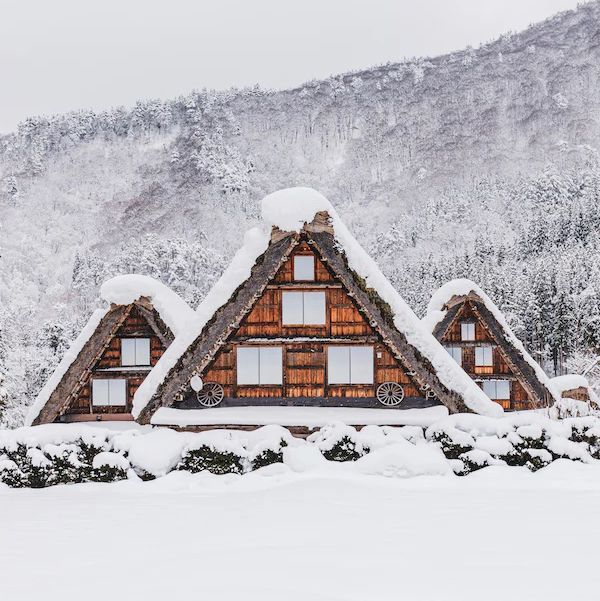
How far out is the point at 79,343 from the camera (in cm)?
2197

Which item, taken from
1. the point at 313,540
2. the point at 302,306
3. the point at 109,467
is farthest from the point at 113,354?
the point at 313,540

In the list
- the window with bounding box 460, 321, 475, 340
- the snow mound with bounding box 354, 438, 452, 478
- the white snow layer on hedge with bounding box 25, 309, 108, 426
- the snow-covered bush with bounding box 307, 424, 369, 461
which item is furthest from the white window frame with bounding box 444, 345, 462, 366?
the white snow layer on hedge with bounding box 25, 309, 108, 426

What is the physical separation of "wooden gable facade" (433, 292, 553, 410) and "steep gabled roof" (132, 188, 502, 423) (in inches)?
424

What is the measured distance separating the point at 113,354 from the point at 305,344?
9125 mm

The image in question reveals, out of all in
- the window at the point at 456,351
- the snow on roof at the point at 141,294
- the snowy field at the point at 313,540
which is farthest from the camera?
the window at the point at 456,351

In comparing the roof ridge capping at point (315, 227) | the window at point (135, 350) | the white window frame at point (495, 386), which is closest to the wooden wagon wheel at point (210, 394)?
the roof ridge capping at point (315, 227)

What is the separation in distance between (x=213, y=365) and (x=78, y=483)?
458 centimetres

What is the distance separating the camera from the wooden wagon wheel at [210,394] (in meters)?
16.3

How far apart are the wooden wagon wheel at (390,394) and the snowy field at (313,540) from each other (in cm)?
398

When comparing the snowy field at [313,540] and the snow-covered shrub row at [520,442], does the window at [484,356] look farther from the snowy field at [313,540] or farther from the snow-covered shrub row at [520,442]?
the snowy field at [313,540]

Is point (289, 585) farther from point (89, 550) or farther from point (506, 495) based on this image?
point (506, 495)

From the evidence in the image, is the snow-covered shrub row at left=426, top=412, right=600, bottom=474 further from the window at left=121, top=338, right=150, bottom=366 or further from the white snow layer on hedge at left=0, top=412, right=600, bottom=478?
the window at left=121, top=338, right=150, bottom=366

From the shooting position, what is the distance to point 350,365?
1670 cm

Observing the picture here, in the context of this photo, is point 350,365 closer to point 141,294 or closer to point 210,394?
point 210,394
